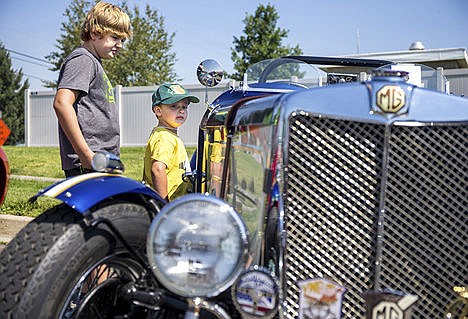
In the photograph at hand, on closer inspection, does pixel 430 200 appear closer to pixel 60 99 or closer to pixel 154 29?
pixel 60 99

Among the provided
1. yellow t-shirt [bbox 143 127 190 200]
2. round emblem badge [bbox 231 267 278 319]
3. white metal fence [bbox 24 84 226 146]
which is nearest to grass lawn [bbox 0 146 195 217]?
yellow t-shirt [bbox 143 127 190 200]

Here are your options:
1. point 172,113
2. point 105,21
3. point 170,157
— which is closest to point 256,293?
point 105,21

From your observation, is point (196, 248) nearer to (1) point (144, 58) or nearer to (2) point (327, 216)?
(2) point (327, 216)

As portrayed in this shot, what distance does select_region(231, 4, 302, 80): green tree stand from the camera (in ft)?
93.5

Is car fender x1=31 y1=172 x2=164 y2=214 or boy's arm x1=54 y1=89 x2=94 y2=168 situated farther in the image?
boy's arm x1=54 y1=89 x2=94 y2=168

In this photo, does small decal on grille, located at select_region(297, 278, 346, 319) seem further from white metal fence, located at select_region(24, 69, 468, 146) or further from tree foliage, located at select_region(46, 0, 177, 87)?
tree foliage, located at select_region(46, 0, 177, 87)

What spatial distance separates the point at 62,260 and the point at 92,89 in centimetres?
152

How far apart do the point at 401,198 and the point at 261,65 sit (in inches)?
79.8

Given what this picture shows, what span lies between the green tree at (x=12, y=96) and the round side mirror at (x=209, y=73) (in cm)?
4506

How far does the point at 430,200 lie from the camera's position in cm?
239

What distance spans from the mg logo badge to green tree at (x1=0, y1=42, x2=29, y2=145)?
47146 mm

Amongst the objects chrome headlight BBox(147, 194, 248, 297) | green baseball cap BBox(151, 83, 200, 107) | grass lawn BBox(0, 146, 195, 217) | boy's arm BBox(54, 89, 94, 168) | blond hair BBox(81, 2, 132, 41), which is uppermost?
blond hair BBox(81, 2, 132, 41)

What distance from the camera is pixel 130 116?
71.9 feet

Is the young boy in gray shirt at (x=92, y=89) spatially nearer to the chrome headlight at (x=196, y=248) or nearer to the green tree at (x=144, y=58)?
the chrome headlight at (x=196, y=248)
